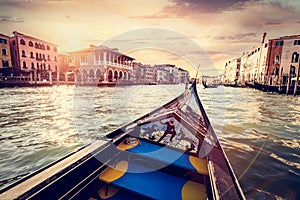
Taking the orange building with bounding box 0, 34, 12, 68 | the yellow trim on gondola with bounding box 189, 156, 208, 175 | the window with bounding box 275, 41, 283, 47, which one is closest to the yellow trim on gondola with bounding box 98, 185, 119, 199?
the yellow trim on gondola with bounding box 189, 156, 208, 175

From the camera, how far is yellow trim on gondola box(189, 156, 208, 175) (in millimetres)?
1875

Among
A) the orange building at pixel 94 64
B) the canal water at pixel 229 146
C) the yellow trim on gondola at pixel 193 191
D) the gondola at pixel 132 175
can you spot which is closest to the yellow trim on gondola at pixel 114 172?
the gondola at pixel 132 175

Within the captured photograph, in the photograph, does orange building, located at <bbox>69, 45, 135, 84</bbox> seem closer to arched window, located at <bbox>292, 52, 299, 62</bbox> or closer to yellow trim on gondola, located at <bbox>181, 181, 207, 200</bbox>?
yellow trim on gondola, located at <bbox>181, 181, 207, 200</bbox>

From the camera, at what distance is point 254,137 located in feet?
15.4

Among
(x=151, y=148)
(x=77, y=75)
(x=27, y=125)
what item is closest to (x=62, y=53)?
(x=77, y=75)

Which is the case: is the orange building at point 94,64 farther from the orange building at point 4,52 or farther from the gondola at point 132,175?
the gondola at point 132,175

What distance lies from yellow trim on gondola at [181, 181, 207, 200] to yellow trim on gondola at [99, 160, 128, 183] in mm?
779

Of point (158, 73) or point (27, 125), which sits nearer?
point (27, 125)

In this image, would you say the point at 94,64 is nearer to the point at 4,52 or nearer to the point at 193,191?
the point at 4,52

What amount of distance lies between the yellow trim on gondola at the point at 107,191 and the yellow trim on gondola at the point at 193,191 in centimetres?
77

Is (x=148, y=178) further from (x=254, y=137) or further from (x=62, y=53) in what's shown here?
(x=62, y=53)

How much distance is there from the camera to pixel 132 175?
1945 millimetres

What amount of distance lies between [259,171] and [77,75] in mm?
29654

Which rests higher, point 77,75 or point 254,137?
point 77,75
